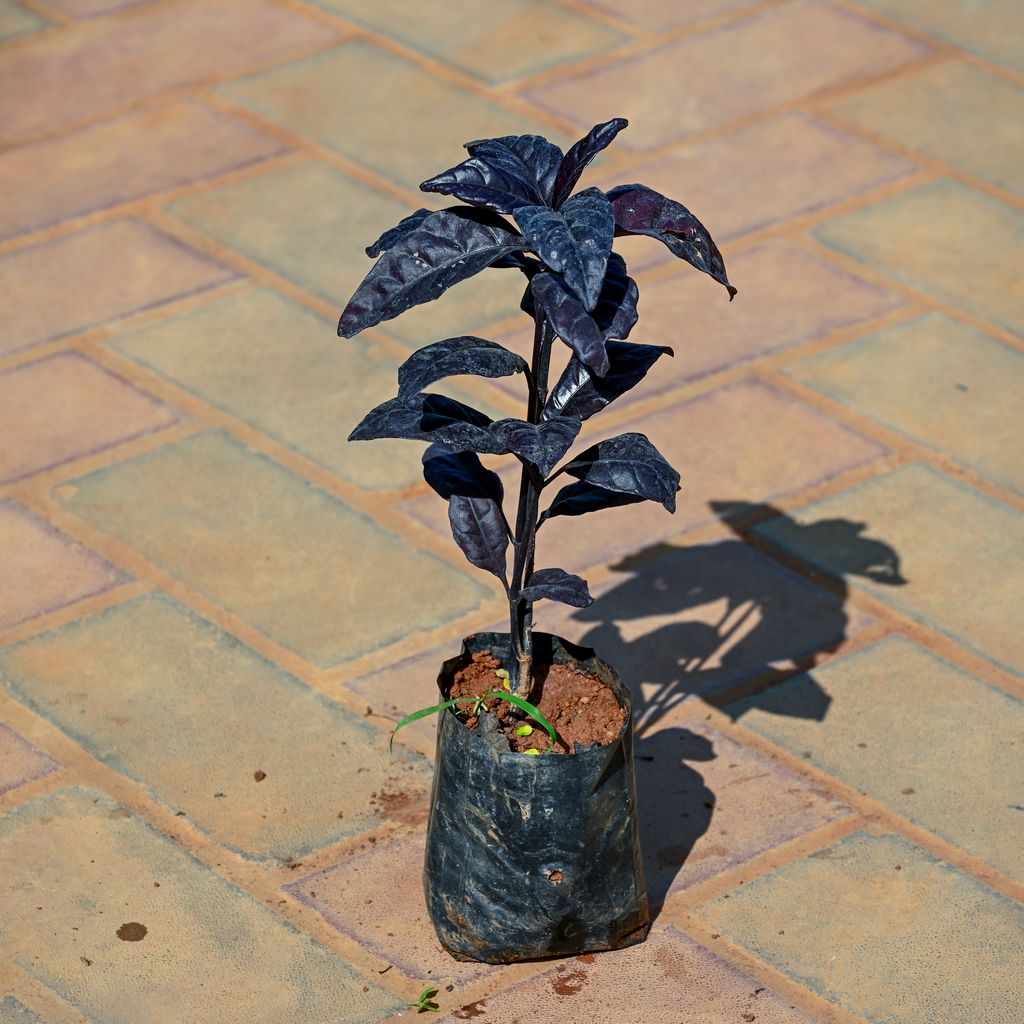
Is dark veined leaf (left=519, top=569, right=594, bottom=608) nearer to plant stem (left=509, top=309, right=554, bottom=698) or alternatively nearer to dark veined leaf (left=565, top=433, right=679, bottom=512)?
plant stem (left=509, top=309, right=554, bottom=698)

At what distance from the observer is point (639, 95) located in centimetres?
679

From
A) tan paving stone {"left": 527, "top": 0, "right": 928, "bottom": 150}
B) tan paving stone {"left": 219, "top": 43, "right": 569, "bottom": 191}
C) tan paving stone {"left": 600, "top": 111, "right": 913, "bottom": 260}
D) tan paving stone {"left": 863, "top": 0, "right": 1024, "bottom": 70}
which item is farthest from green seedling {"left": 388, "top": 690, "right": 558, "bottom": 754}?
tan paving stone {"left": 863, "top": 0, "right": 1024, "bottom": 70}

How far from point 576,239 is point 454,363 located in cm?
35

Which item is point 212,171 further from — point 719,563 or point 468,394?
→ point 719,563

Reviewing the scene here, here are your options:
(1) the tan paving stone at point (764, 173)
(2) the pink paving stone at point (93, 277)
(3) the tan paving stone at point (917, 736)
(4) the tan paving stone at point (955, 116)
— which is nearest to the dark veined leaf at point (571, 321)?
(3) the tan paving stone at point (917, 736)

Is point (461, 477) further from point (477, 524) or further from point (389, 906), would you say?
point (389, 906)

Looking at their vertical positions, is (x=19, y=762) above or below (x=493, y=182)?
below

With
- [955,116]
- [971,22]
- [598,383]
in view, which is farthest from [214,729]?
[971,22]

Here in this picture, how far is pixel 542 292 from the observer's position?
314 centimetres

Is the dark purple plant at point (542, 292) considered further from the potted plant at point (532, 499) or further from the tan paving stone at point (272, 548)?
the tan paving stone at point (272, 548)

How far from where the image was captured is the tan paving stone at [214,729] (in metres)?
4.08

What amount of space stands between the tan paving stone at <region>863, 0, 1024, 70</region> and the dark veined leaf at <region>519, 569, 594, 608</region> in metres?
4.39

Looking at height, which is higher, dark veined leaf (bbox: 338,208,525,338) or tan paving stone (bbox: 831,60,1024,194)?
dark veined leaf (bbox: 338,208,525,338)

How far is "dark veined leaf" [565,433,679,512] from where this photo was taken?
10.8ft
